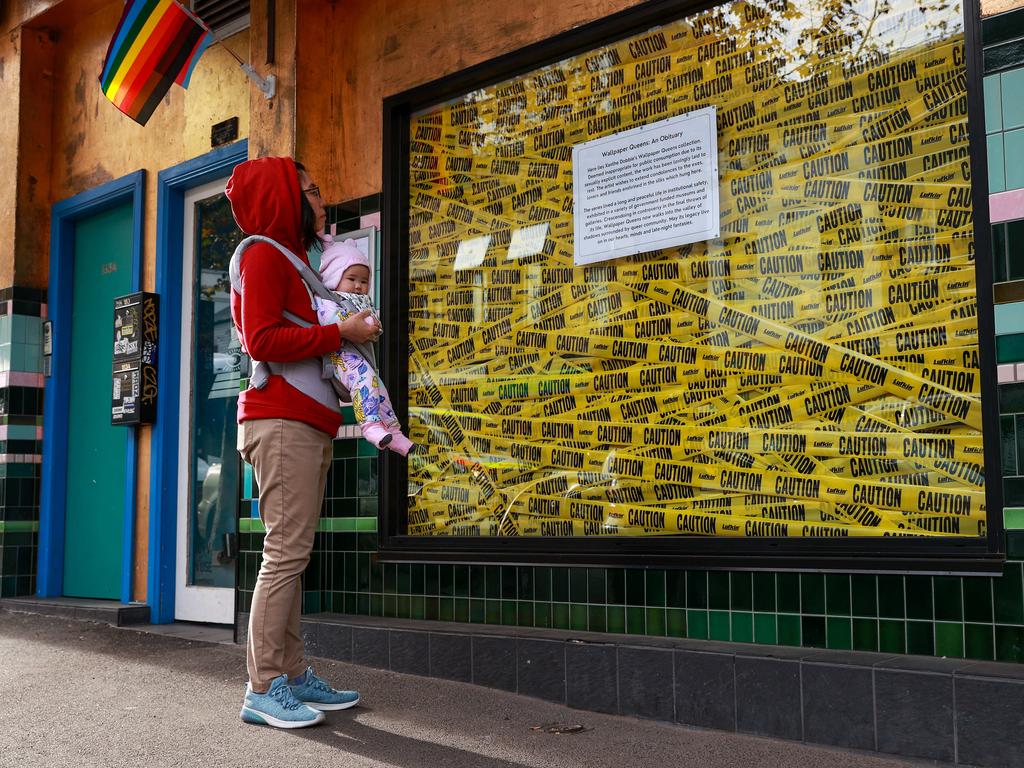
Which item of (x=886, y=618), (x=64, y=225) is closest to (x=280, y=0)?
(x=64, y=225)

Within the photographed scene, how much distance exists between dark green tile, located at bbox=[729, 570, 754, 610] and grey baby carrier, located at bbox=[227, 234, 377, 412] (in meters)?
1.60

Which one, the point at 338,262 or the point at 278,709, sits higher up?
the point at 338,262

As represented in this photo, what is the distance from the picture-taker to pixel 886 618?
373 cm

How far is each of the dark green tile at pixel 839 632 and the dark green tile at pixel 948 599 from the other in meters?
0.31

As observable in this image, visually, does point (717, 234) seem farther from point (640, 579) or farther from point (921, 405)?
point (640, 579)

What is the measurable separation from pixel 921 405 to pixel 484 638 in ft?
6.45

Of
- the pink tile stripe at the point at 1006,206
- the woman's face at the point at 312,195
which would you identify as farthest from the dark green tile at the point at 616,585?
the pink tile stripe at the point at 1006,206

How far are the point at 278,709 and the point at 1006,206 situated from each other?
2965 mm

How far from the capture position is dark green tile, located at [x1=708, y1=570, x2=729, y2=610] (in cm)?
415

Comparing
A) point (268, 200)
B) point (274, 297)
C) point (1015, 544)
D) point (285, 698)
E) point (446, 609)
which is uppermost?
point (268, 200)

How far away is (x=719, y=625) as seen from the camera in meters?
4.15

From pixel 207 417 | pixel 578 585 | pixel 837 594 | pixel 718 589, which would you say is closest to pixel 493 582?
pixel 578 585

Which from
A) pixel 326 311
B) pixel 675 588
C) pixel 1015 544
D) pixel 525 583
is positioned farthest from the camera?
pixel 525 583

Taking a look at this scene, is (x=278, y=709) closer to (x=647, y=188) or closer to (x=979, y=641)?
(x=979, y=641)
